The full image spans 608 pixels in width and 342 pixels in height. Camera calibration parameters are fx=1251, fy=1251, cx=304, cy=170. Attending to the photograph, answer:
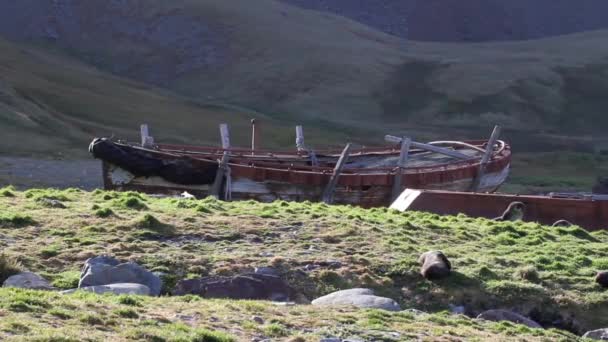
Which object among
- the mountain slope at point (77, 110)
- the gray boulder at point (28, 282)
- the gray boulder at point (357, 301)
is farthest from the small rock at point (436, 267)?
the mountain slope at point (77, 110)

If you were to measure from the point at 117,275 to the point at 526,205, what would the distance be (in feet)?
38.4

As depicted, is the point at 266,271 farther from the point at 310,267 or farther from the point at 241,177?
the point at 241,177

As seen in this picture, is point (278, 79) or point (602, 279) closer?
point (602, 279)

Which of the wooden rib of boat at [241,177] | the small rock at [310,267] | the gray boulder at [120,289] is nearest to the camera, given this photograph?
the gray boulder at [120,289]

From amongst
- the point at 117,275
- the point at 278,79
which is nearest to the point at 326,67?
the point at 278,79

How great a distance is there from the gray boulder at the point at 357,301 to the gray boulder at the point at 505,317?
1.07 meters

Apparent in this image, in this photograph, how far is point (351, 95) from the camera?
9681 centimetres

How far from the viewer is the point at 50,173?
44.2 meters

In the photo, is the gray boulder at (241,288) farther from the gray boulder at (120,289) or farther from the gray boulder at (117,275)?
the gray boulder at (120,289)

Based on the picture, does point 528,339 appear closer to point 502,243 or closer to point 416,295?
point 416,295

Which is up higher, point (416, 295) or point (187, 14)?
point (187, 14)

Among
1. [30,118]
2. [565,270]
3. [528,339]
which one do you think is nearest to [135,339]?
[528,339]

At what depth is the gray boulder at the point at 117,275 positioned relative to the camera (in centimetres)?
1484

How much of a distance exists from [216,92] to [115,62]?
12171 millimetres
